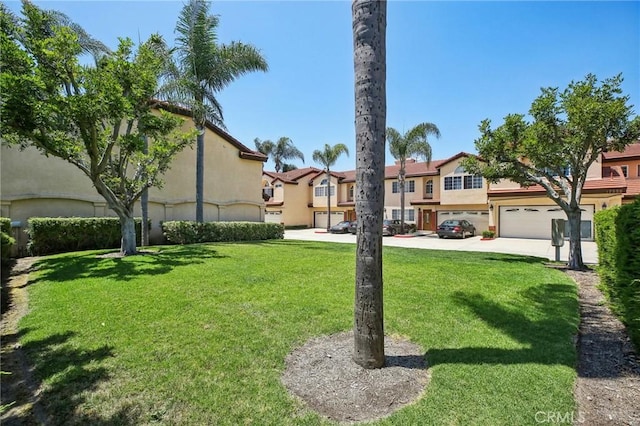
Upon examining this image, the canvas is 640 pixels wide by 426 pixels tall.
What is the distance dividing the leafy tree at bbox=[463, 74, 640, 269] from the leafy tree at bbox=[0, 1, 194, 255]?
41.9ft

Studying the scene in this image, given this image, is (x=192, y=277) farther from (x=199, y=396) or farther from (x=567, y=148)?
(x=567, y=148)

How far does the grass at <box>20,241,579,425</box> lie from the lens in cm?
312

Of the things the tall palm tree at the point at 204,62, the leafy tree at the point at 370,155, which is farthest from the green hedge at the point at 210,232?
the leafy tree at the point at 370,155

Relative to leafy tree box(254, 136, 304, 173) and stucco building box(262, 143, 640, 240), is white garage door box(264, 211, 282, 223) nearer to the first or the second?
stucco building box(262, 143, 640, 240)

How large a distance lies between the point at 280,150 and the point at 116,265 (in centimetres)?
4024

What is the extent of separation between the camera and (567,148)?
11.3m

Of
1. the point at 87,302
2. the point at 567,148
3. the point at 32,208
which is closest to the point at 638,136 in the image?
the point at 567,148

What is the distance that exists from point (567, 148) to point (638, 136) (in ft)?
7.21

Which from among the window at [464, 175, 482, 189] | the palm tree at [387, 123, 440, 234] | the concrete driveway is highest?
the palm tree at [387, 123, 440, 234]

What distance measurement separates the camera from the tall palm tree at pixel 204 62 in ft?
52.2

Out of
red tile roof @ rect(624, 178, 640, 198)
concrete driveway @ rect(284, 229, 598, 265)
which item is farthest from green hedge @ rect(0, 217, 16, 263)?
red tile roof @ rect(624, 178, 640, 198)

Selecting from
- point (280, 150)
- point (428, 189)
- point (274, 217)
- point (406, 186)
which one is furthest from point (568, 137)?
point (280, 150)

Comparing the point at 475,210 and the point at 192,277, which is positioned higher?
the point at 475,210

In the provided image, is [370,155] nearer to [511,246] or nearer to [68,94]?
[68,94]
